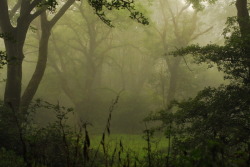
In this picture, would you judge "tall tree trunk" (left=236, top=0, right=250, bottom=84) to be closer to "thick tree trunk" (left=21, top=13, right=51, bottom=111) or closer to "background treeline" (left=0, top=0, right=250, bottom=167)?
"background treeline" (left=0, top=0, right=250, bottom=167)

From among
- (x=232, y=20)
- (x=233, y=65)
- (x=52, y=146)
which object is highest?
(x=232, y=20)

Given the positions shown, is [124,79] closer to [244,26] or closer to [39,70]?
[39,70]

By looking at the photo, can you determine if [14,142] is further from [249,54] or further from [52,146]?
[249,54]

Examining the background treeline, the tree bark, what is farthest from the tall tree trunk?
the tree bark

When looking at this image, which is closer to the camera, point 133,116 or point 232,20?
point 232,20

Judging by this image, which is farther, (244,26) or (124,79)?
(124,79)

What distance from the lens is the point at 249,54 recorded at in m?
9.32

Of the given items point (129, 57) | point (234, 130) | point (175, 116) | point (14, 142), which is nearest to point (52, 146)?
point (14, 142)

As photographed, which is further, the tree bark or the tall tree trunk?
the tree bark

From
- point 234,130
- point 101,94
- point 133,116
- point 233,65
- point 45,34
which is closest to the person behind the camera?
point 234,130

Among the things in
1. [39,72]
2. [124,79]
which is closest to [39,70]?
[39,72]

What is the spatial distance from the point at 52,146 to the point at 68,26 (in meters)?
23.7

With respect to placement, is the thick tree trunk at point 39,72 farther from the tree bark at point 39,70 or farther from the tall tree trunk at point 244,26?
the tall tree trunk at point 244,26

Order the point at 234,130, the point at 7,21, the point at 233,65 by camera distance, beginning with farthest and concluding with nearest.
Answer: the point at 7,21 → the point at 233,65 → the point at 234,130
